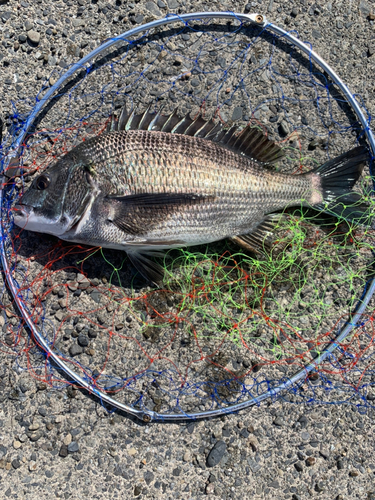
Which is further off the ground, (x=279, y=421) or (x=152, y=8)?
(x=152, y=8)

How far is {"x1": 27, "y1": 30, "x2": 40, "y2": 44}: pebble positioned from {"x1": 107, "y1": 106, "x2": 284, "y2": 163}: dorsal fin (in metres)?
0.97

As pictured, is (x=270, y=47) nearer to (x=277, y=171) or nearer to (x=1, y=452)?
(x=277, y=171)

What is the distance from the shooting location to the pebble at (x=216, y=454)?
2645 millimetres

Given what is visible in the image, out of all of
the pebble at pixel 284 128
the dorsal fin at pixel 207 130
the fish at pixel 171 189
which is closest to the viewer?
the fish at pixel 171 189

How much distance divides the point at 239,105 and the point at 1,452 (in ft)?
10.5

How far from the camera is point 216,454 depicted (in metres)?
2.65

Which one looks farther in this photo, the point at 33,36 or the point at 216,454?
the point at 33,36

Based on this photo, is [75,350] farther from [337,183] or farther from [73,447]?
[337,183]

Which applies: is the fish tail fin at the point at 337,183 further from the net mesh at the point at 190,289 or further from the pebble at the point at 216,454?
the pebble at the point at 216,454

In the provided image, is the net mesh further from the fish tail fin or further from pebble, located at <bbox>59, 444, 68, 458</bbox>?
pebble, located at <bbox>59, 444, 68, 458</bbox>

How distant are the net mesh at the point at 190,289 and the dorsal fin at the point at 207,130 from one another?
0.80 feet

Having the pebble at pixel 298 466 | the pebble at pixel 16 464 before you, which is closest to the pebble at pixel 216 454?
the pebble at pixel 298 466

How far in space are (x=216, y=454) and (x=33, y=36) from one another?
3.53 m

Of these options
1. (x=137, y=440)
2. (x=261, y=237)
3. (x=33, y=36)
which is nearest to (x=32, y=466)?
(x=137, y=440)
